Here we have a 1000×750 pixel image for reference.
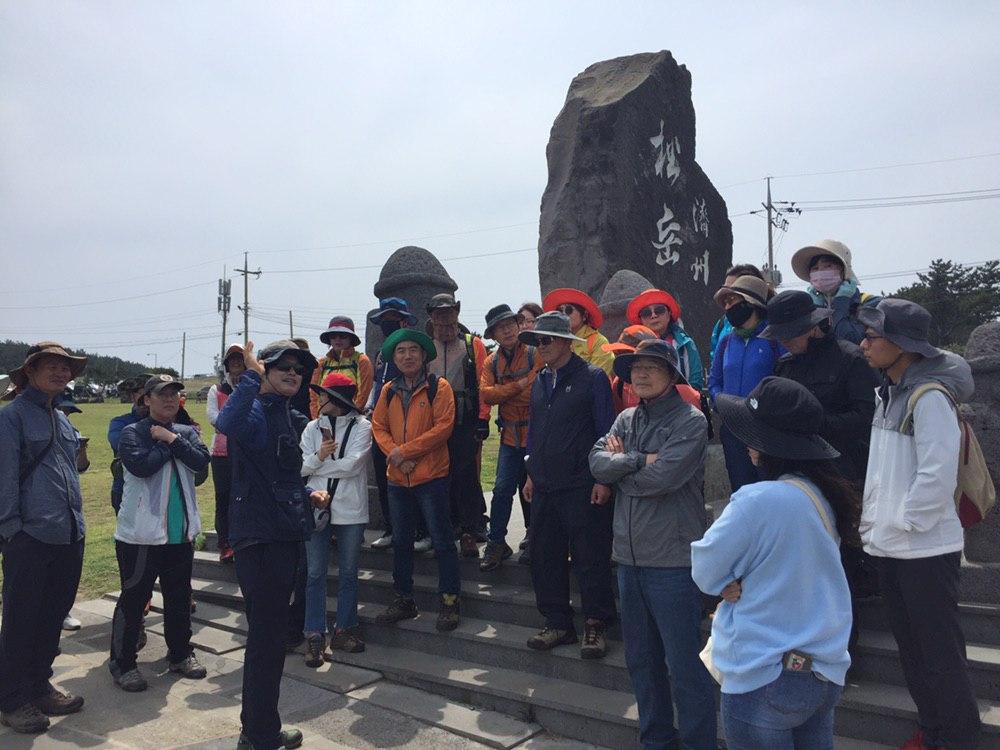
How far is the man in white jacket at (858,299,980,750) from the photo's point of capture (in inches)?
→ 112

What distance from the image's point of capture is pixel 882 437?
3.09 m

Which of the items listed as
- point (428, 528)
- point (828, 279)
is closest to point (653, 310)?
point (828, 279)

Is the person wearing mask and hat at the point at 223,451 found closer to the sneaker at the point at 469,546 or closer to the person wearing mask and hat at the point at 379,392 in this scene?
the person wearing mask and hat at the point at 379,392

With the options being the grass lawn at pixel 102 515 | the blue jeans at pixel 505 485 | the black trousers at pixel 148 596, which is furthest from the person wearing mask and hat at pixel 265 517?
the grass lawn at pixel 102 515

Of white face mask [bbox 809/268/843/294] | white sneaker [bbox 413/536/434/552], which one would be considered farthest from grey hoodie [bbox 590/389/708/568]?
white sneaker [bbox 413/536/434/552]

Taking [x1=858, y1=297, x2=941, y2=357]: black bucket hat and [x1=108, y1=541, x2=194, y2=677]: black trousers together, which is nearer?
[x1=858, y1=297, x2=941, y2=357]: black bucket hat

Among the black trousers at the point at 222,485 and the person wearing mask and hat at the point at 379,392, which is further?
the black trousers at the point at 222,485

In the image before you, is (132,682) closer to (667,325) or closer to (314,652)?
(314,652)

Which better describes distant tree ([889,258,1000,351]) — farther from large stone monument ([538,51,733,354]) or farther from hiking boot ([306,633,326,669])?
hiking boot ([306,633,326,669])

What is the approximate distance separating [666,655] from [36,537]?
347 centimetres

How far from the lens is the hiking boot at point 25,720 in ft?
12.9

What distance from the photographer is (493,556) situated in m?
5.07

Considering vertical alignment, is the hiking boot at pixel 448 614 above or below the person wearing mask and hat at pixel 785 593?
below

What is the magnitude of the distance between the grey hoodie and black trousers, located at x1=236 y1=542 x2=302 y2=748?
1.65 metres
